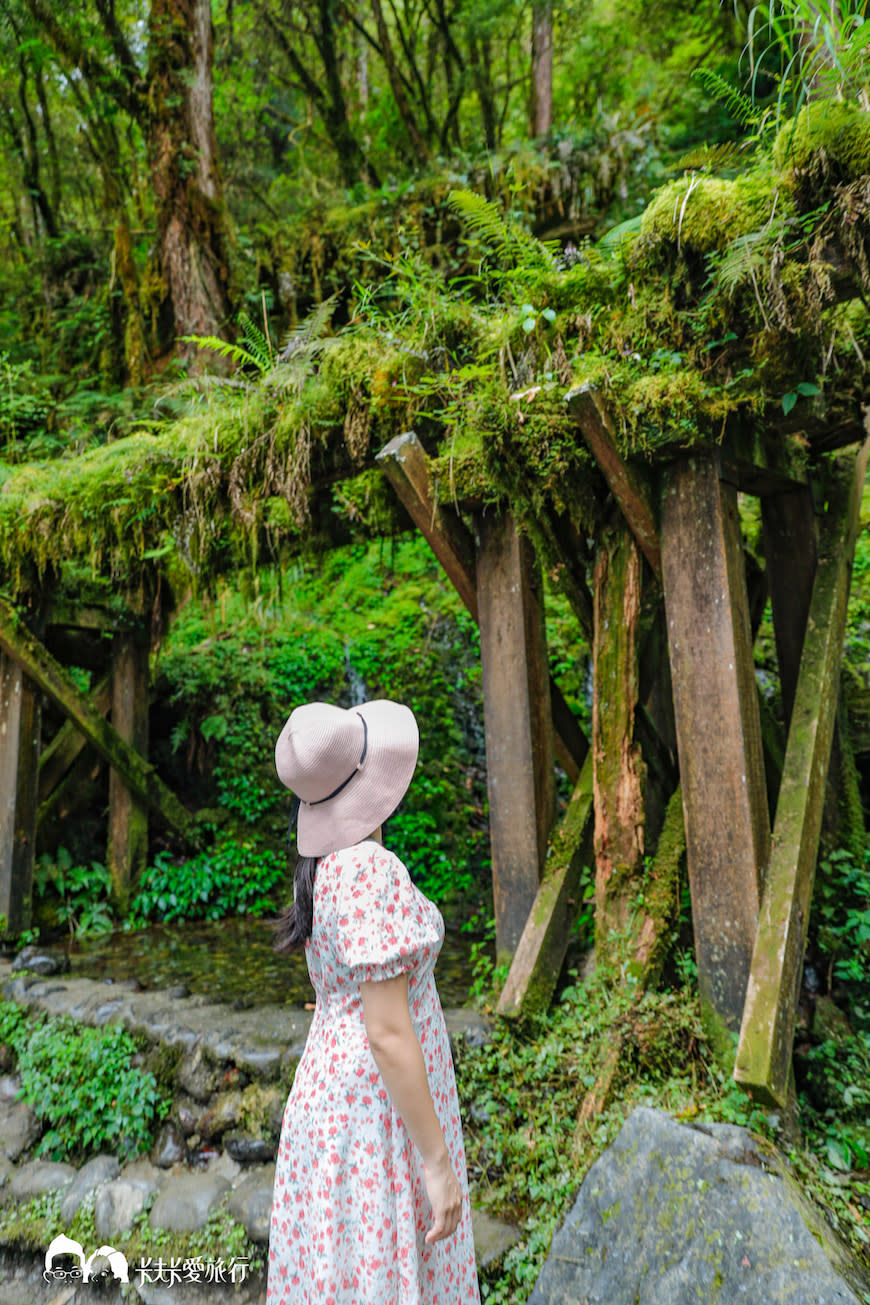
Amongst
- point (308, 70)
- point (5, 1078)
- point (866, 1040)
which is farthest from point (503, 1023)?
point (308, 70)

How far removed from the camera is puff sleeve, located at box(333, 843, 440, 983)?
1.71 metres

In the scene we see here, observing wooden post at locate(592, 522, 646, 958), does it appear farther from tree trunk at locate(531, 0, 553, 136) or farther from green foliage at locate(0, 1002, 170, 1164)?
tree trunk at locate(531, 0, 553, 136)

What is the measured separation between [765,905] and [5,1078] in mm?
4191

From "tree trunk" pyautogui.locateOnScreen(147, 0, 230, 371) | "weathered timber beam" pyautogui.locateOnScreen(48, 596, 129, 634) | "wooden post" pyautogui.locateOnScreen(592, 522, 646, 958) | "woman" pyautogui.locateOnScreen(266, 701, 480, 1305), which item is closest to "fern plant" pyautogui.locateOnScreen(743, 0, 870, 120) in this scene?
"wooden post" pyautogui.locateOnScreen(592, 522, 646, 958)

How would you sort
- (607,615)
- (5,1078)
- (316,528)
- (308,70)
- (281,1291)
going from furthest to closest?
1. (308,70)
2. (316,528)
3. (5,1078)
4. (607,615)
5. (281,1291)

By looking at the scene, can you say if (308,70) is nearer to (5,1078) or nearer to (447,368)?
(447,368)

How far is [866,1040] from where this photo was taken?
3625 mm

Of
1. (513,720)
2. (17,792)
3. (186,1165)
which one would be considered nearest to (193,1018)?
(186,1165)

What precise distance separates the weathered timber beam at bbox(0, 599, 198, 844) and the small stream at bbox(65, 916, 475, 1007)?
3.48 ft

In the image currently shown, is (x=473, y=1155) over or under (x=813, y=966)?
under

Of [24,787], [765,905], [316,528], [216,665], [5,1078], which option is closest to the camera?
[765,905]

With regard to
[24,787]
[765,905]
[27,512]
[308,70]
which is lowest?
[765,905]

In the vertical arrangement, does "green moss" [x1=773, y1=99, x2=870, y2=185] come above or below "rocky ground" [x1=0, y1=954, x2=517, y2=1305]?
above

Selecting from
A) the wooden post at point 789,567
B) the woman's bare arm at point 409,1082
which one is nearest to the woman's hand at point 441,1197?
the woman's bare arm at point 409,1082
